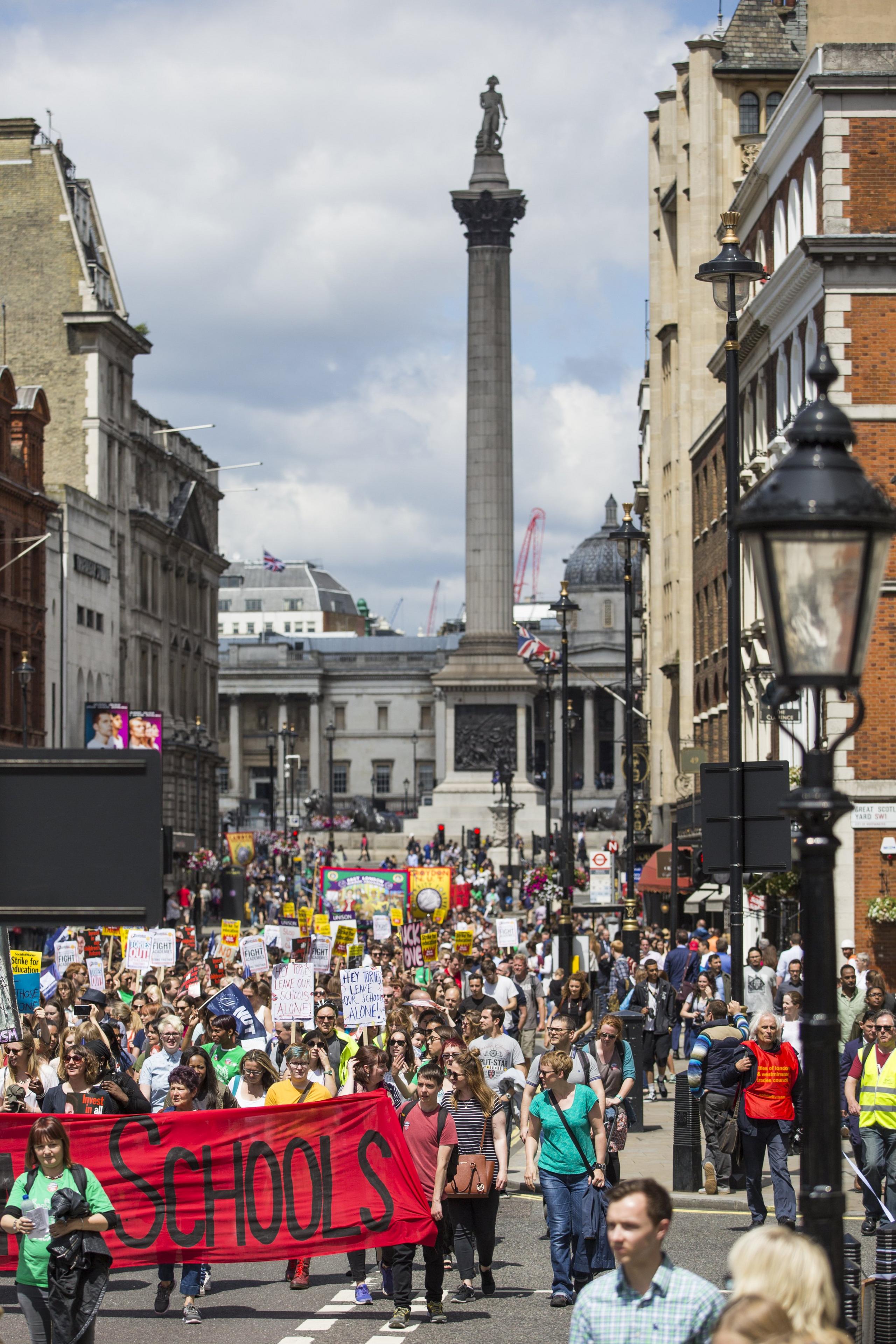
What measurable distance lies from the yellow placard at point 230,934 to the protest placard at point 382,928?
13.5 ft

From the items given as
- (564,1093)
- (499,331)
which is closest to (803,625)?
(564,1093)

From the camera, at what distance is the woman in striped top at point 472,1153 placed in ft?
45.3

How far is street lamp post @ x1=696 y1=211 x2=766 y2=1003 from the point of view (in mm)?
17594

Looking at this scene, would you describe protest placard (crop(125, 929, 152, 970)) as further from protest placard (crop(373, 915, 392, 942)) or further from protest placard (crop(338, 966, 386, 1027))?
protest placard (crop(338, 966, 386, 1027))

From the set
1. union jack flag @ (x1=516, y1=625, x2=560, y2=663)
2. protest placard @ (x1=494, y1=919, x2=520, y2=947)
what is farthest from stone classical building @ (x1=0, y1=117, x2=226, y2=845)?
protest placard @ (x1=494, y1=919, x2=520, y2=947)

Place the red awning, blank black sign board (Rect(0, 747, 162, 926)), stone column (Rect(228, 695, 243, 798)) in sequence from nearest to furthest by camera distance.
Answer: blank black sign board (Rect(0, 747, 162, 926)), the red awning, stone column (Rect(228, 695, 243, 798))

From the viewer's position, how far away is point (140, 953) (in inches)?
1090

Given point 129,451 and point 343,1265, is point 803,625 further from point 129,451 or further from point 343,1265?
point 129,451

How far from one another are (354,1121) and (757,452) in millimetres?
28884

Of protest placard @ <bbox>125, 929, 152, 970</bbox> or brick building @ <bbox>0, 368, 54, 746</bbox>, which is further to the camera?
brick building @ <bbox>0, 368, 54, 746</bbox>

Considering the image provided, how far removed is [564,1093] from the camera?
13438 millimetres

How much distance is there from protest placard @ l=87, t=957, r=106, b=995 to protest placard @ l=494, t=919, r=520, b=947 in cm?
1012

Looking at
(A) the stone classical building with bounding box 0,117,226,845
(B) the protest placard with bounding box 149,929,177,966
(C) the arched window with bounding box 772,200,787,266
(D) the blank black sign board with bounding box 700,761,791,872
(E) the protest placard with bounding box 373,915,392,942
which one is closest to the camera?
(D) the blank black sign board with bounding box 700,761,791,872

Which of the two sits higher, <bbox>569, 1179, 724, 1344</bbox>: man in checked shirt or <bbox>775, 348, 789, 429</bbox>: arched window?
<bbox>775, 348, 789, 429</bbox>: arched window
